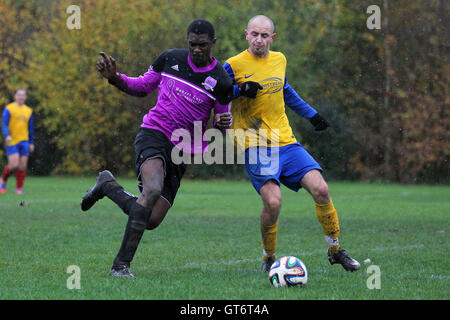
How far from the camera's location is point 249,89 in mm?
6832

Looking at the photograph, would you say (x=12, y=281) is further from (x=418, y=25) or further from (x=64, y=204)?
(x=418, y=25)

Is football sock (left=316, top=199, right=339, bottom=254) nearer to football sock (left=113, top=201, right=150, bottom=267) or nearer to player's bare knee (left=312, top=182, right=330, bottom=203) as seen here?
player's bare knee (left=312, top=182, right=330, bottom=203)

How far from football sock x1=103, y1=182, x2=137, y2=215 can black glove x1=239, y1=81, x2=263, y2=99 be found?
56.6 inches

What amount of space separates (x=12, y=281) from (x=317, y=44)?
24.9 meters

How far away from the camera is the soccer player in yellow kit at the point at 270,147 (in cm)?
704

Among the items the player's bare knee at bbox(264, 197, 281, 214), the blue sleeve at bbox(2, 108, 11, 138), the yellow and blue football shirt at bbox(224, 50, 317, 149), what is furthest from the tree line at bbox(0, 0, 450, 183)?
the player's bare knee at bbox(264, 197, 281, 214)

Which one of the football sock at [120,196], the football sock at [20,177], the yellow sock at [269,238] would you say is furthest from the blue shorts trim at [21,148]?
the yellow sock at [269,238]

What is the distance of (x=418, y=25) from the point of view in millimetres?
28188

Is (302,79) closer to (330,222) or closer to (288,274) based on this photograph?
(330,222)

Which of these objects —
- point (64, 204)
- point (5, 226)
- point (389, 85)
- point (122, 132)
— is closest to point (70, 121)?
point (122, 132)

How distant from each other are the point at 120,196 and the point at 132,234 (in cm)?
90

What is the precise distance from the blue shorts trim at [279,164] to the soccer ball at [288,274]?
1236 mm

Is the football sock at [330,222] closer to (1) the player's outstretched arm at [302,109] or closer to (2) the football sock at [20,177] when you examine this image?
(1) the player's outstretched arm at [302,109]

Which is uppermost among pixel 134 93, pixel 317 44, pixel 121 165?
pixel 317 44
